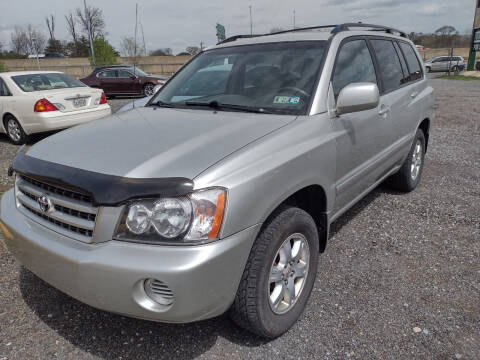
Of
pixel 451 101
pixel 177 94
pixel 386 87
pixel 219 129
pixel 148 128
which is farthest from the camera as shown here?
pixel 451 101

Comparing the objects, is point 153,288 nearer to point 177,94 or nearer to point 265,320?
point 265,320

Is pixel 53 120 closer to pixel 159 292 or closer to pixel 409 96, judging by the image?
pixel 409 96

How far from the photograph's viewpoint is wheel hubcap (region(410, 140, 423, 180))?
447 centimetres

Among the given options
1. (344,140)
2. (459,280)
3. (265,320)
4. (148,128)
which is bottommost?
(459,280)

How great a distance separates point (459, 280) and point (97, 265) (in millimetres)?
2550

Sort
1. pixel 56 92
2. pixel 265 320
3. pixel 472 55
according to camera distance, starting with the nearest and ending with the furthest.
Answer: pixel 265 320 < pixel 56 92 < pixel 472 55

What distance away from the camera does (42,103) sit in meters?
7.05

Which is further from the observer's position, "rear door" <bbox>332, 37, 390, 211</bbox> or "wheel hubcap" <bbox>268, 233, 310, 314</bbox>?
"rear door" <bbox>332, 37, 390, 211</bbox>

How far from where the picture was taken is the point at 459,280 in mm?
2828

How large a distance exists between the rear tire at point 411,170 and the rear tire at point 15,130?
6.78 m

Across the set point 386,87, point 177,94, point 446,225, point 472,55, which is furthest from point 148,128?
point 472,55

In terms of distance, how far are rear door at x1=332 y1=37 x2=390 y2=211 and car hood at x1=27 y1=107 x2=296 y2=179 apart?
56 centimetres

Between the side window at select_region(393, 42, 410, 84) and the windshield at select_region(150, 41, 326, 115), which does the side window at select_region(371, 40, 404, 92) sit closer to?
the side window at select_region(393, 42, 410, 84)

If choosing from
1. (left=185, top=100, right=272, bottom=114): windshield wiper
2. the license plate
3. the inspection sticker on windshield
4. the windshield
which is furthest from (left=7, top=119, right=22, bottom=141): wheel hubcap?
the inspection sticker on windshield
